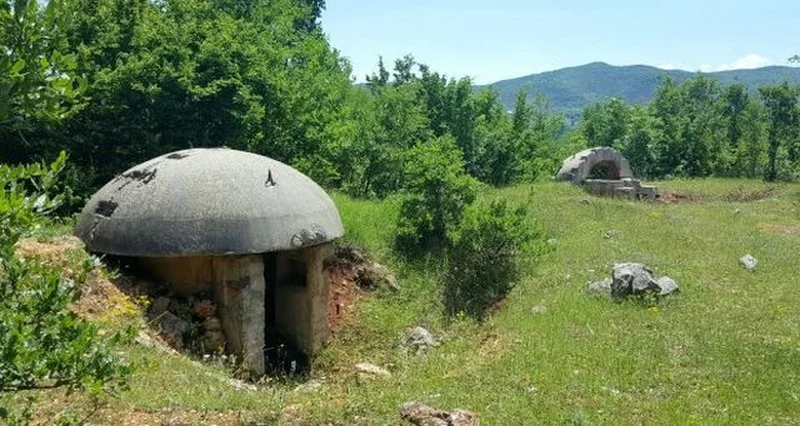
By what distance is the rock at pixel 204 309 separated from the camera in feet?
40.4

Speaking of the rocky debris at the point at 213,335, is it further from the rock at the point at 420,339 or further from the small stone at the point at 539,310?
the small stone at the point at 539,310

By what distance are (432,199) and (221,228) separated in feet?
21.7

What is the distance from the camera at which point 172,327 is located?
463 inches

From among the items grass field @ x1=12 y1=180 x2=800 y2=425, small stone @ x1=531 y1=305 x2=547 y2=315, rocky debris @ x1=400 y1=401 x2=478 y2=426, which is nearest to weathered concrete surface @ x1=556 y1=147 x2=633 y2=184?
grass field @ x1=12 y1=180 x2=800 y2=425

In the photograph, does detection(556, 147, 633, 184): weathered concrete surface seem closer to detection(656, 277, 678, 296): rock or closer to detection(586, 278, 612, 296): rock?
detection(586, 278, 612, 296): rock

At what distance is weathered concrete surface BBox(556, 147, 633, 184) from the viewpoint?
2891cm

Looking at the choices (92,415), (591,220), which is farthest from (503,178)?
(92,415)

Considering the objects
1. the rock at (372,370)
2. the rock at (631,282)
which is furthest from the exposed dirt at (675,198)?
the rock at (372,370)

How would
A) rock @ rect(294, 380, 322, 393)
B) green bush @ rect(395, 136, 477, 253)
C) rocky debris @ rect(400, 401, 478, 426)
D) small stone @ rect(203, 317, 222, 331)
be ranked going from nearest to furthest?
rocky debris @ rect(400, 401, 478, 426) < rock @ rect(294, 380, 322, 393) < small stone @ rect(203, 317, 222, 331) < green bush @ rect(395, 136, 477, 253)

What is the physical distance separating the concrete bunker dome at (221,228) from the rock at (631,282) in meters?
5.47

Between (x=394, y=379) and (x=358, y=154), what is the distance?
16243mm

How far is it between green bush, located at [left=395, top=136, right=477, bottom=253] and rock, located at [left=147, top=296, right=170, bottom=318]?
6658 mm

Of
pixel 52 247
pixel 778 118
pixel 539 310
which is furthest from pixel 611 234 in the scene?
pixel 778 118

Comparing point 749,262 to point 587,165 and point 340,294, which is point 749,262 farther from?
point 587,165
